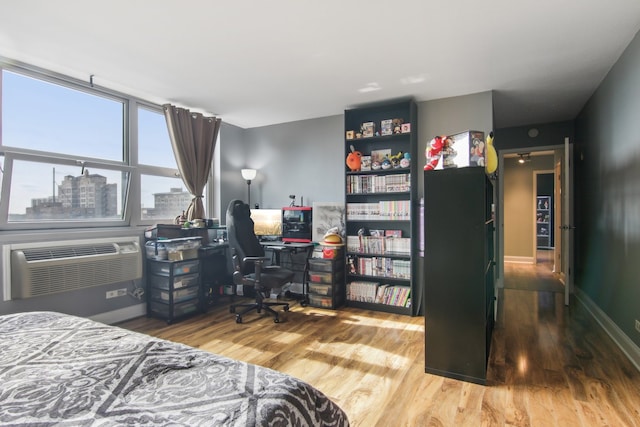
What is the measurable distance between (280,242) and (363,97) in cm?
215

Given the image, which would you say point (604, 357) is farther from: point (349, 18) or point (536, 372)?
point (349, 18)

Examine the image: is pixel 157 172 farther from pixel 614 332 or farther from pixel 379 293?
pixel 614 332

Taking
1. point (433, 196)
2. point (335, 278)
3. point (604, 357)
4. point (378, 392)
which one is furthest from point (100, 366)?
point (604, 357)

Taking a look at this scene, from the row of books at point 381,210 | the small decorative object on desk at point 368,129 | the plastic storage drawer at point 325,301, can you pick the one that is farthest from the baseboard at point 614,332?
the small decorative object on desk at point 368,129

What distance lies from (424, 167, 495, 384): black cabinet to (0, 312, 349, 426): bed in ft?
5.02

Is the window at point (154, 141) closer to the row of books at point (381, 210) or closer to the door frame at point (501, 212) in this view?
the row of books at point (381, 210)

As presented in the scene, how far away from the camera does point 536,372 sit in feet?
7.97

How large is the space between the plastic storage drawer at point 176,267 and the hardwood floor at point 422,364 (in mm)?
546

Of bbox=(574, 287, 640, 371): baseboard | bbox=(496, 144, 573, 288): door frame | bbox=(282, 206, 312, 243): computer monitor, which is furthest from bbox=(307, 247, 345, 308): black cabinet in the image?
bbox=(574, 287, 640, 371): baseboard

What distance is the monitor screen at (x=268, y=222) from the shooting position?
4.71 meters

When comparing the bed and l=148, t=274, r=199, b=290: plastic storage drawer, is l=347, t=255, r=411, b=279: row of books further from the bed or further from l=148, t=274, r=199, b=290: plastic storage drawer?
the bed

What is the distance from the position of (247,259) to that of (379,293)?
65.8 inches

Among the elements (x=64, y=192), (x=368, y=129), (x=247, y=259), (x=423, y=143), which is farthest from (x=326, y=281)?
(x=64, y=192)

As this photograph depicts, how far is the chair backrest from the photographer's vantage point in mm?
3559
